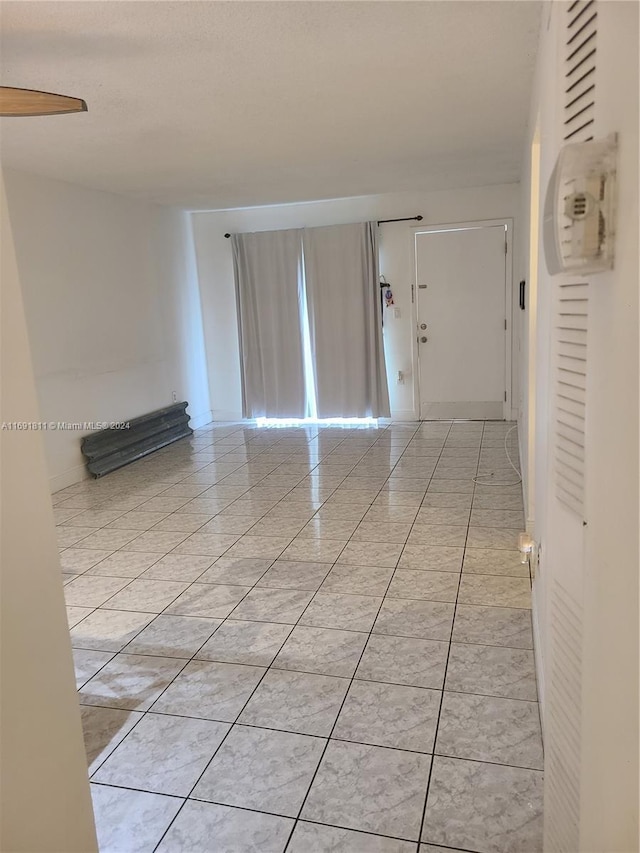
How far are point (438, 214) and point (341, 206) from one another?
101cm

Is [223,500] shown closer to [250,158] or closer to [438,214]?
[250,158]

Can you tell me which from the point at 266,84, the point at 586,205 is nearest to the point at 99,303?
the point at 266,84

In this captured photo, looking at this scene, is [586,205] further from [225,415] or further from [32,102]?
[225,415]

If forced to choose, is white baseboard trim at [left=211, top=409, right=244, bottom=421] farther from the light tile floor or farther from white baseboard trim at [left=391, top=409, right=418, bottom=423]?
the light tile floor

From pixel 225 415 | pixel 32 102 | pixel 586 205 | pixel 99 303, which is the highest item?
pixel 32 102

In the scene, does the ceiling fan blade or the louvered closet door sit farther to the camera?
the ceiling fan blade

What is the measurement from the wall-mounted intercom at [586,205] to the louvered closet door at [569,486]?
17 centimetres

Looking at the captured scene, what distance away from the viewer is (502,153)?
459 centimetres

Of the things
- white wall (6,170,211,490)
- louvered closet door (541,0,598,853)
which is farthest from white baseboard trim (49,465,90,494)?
louvered closet door (541,0,598,853)

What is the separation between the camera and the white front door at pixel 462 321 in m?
6.20

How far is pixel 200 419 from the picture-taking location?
7148 mm

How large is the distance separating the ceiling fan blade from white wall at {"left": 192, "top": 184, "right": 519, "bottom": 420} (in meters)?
4.59

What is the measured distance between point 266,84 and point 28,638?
2580 mm

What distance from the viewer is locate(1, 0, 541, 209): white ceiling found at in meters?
2.15
